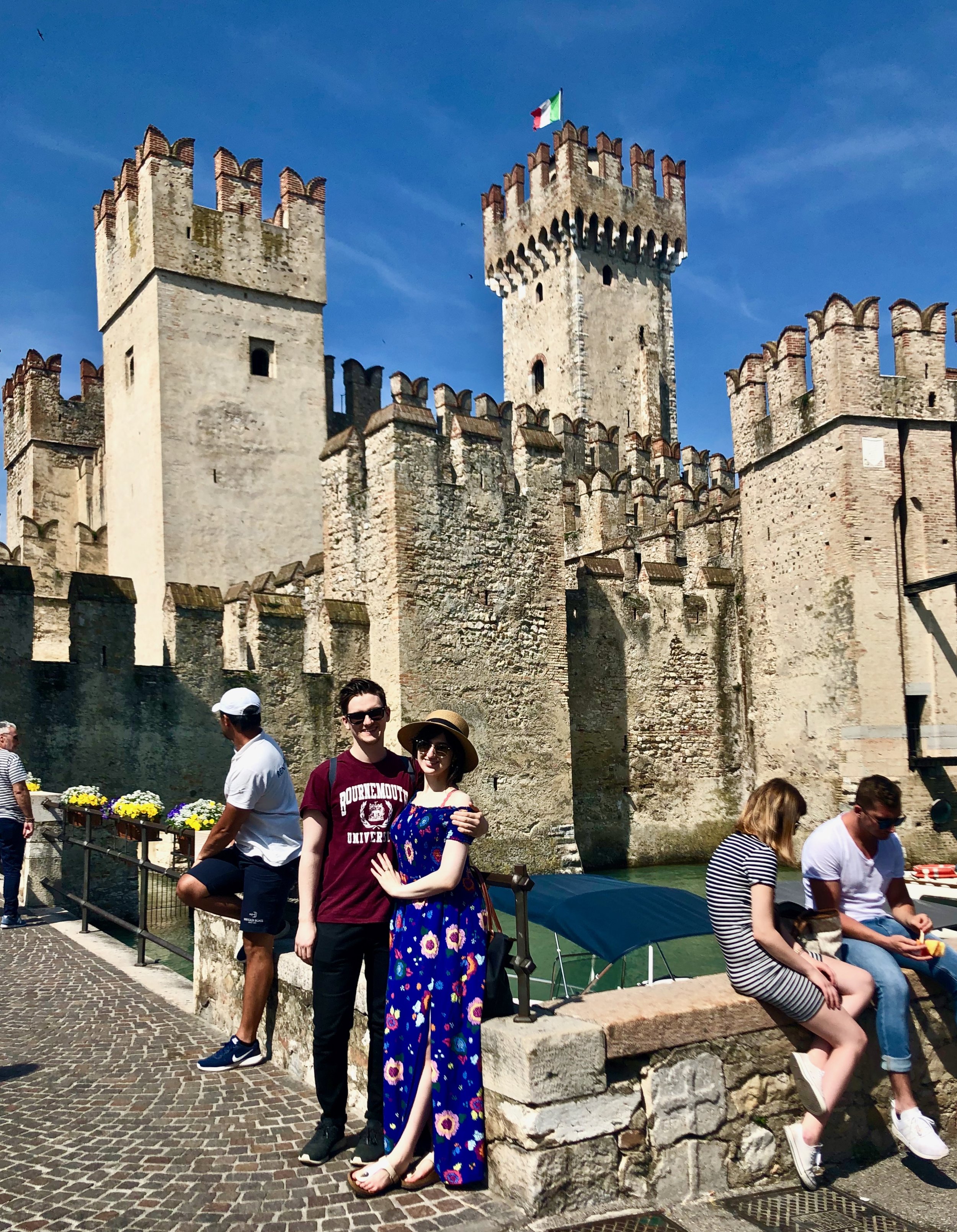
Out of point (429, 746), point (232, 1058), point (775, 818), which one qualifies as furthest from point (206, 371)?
point (775, 818)

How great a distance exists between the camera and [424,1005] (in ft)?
13.1

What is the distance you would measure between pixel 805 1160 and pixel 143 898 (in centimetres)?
483

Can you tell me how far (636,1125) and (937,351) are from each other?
1761 centimetres

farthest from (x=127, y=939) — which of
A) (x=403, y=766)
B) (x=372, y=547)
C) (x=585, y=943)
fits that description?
(x=403, y=766)

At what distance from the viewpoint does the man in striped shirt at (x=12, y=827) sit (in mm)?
9062

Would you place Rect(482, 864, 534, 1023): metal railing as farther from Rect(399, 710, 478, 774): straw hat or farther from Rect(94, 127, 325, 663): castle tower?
Rect(94, 127, 325, 663): castle tower

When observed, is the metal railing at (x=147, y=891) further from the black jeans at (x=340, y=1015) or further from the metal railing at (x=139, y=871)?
the black jeans at (x=340, y=1015)

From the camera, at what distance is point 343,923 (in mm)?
4266

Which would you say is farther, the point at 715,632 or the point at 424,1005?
the point at 715,632

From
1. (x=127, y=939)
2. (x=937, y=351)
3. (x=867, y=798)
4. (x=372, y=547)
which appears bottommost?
(x=127, y=939)

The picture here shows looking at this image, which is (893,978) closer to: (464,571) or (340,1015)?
(340,1015)

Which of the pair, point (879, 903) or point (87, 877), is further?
point (87, 877)

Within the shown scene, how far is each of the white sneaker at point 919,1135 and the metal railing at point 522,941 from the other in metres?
1.70

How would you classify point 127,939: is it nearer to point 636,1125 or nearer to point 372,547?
point 372,547
